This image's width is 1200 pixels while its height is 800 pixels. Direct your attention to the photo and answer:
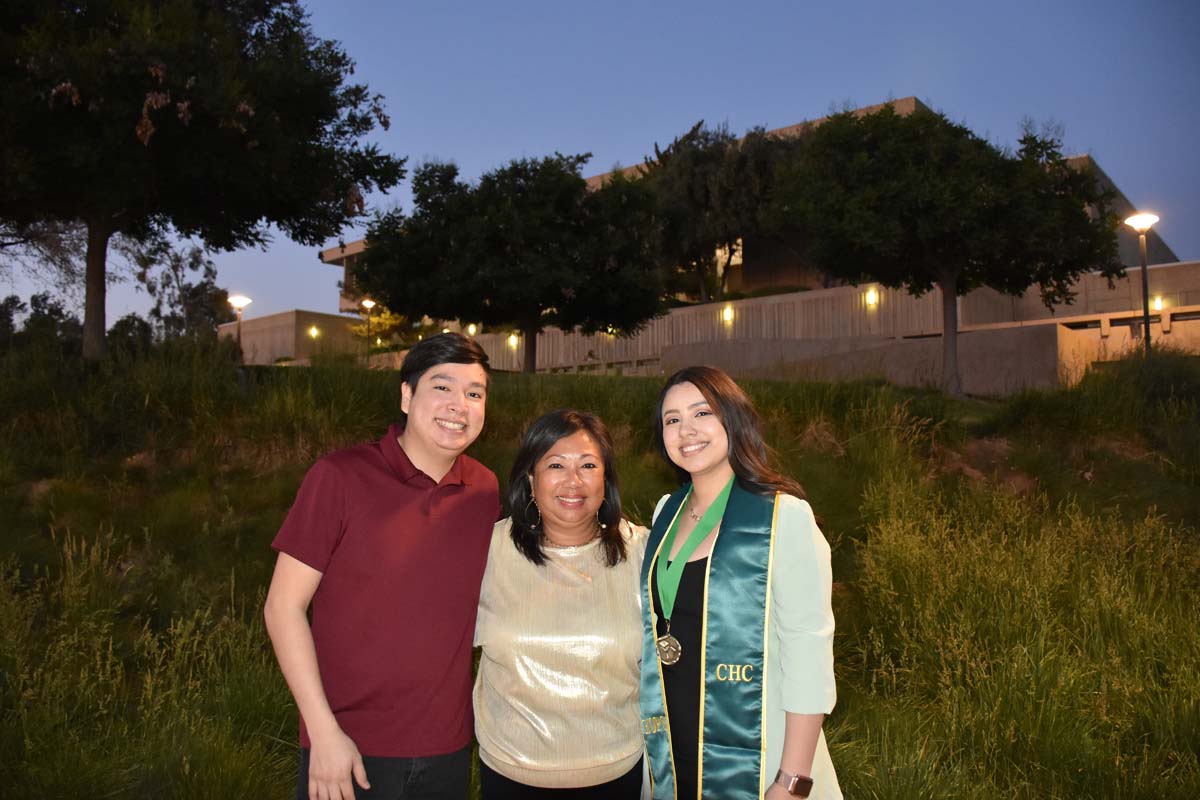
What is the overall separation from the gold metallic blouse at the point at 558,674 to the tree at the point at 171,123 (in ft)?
29.0

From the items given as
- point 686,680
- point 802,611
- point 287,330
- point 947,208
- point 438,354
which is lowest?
point 686,680

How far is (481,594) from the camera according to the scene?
2.56m

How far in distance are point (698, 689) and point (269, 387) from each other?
7.44 metres

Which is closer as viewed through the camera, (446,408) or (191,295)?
(446,408)

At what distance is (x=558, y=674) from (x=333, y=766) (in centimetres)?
62

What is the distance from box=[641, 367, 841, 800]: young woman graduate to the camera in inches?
87.2

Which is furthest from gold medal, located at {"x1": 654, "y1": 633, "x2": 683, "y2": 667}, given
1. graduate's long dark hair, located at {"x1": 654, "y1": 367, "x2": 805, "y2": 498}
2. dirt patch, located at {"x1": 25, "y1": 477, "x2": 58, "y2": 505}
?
dirt patch, located at {"x1": 25, "y1": 477, "x2": 58, "y2": 505}

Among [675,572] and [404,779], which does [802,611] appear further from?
[404,779]

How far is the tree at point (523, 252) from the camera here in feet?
67.7

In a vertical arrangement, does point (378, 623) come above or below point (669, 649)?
above

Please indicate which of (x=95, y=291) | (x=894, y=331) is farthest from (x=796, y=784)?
(x=894, y=331)

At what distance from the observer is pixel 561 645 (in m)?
2.40

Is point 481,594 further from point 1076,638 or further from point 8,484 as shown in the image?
point 8,484

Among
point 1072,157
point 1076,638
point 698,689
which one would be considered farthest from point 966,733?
point 1072,157
